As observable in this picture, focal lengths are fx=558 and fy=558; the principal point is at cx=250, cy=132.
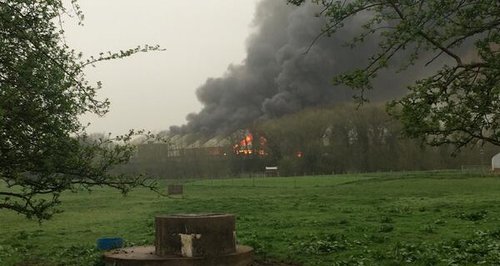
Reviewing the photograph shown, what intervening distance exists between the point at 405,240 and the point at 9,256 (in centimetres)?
1267

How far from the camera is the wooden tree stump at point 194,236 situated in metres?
12.9

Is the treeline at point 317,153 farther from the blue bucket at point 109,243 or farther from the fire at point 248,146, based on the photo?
the blue bucket at point 109,243

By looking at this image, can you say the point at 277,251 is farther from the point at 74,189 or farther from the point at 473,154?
the point at 473,154

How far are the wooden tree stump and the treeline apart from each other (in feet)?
286

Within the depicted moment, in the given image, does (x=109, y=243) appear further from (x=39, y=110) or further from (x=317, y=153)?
(x=317, y=153)

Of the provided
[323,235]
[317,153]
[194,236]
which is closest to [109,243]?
[194,236]

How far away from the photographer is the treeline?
10231 centimetres

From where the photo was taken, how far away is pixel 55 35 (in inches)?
474

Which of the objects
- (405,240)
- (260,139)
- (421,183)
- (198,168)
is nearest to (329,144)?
(260,139)

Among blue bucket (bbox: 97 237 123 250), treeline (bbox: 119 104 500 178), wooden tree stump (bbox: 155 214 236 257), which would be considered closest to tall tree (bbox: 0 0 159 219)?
wooden tree stump (bbox: 155 214 236 257)

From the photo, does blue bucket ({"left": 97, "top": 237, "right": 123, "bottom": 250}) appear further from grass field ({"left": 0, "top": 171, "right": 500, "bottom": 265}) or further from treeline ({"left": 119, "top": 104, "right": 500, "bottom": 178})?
treeline ({"left": 119, "top": 104, "right": 500, "bottom": 178})

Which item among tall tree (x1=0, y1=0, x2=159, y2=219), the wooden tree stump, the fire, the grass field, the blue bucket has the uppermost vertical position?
the fire

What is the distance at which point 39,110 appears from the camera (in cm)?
1094

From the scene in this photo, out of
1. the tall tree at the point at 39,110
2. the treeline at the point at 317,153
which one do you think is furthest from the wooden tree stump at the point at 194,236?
the treeline at the point at 317,153
